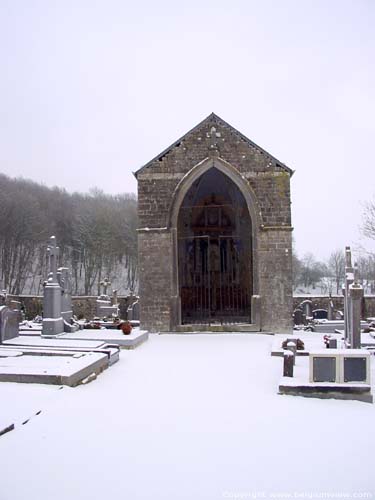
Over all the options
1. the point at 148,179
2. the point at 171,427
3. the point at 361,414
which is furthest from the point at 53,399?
the point at 148,179

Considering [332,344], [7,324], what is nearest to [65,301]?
[7,324]

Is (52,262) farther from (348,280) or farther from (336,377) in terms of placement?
(336,377)

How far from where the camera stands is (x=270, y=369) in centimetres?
976

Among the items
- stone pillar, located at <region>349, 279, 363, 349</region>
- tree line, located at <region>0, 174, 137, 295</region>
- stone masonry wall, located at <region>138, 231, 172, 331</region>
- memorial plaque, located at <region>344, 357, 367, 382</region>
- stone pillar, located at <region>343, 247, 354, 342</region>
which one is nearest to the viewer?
memorial plaque, located at <region>344, 357, 367, 382</region>

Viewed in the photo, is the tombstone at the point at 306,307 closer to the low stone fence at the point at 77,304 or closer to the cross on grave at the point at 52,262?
the low stone fence at the point at 77,304

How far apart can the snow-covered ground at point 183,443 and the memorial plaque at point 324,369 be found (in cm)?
44

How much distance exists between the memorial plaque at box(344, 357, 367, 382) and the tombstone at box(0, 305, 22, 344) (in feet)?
24.0

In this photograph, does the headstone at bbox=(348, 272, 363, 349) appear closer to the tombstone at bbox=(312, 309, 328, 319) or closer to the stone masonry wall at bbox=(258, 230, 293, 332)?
the stone masonry wall at bbox=(258, 230, 293, 332)

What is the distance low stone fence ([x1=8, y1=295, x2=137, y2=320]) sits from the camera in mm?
30192

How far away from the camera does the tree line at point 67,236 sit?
4262 cm

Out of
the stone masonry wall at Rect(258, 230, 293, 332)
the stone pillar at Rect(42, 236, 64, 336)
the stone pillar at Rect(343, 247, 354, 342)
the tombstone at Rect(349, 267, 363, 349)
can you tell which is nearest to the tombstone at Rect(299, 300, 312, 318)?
the stone masonry wall at Rect(258, 230, 293, 332)

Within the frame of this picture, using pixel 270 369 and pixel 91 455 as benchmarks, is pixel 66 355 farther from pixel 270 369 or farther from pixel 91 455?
pixel 91 455

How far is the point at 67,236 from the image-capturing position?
5244 centimetres

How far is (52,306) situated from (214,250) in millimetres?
9834
